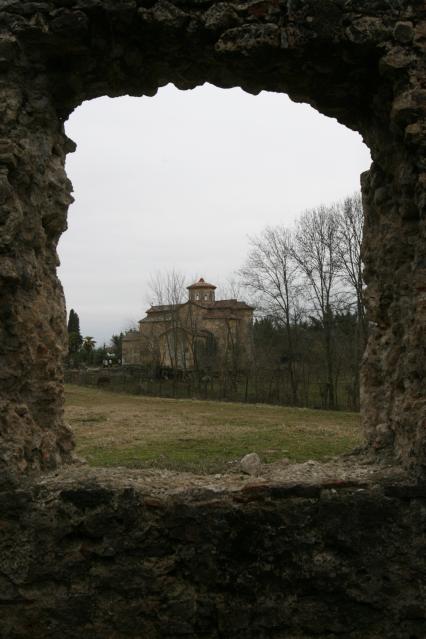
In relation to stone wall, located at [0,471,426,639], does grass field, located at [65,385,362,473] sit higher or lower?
lower

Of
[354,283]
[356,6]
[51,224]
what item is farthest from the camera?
[354,283]

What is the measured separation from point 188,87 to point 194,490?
9.06 feet

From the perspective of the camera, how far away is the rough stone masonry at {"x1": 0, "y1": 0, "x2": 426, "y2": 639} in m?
2.86

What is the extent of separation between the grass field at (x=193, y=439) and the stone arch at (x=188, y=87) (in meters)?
2.28

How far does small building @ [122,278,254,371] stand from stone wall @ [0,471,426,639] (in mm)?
25220

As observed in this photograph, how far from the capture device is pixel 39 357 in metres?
3.42

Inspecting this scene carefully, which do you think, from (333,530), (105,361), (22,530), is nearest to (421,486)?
(333,530)

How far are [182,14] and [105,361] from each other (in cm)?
4159

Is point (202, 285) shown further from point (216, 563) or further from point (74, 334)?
point (216, 563)

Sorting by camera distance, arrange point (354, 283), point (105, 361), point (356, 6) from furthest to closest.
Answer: point (105, 361)
point (354, 283)
point (356, 6)

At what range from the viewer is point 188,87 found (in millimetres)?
3734

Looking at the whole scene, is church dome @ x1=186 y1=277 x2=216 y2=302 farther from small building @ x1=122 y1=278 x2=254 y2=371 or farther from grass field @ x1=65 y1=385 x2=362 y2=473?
grass field @ x1=65 y1=385 x2=362 y2=473

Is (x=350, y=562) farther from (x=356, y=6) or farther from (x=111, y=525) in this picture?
(x=356, y=6)

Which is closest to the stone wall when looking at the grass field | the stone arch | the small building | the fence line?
the stone arch
